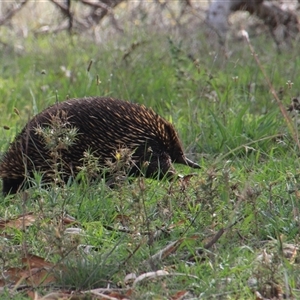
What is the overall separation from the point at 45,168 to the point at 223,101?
1.72 meters

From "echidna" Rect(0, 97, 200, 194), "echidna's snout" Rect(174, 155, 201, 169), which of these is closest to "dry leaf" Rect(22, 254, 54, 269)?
"echidna" Rect(0, 97, 200, 194)

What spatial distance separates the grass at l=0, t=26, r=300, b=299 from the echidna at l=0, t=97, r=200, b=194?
0.20 metres

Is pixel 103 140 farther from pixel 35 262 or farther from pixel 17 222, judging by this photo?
pixel 35 262

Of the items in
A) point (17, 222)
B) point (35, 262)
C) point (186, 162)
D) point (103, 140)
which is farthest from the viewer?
point (186, 162)

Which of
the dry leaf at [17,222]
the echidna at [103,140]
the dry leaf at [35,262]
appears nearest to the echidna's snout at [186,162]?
the echidna at [103,140]

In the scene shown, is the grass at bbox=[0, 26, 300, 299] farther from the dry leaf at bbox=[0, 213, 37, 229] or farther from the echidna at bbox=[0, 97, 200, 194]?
the echidna at bbox=[0, 97, 200, 194]

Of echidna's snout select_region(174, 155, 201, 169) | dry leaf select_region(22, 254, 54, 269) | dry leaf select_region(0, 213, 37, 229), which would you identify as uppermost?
dry leaf select_region(22, 254, 54, 269)

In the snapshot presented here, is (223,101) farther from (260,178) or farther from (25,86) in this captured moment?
(25,86)

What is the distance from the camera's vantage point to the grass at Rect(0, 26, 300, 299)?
3.06 metres

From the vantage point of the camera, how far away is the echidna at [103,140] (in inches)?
184

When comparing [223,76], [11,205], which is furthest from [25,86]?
[11,205]

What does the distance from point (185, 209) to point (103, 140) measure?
3.50ft

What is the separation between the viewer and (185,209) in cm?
388

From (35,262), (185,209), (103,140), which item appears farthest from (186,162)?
(35,262)
